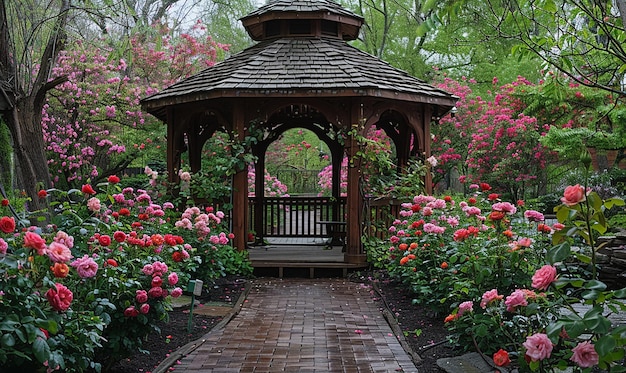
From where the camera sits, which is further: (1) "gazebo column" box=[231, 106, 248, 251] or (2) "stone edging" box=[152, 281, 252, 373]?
(1) "gazebo column" box=[231, 106, 248, 251]

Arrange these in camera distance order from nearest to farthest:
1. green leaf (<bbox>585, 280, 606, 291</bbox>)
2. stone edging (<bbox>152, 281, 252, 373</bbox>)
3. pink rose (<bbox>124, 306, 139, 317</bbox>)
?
green leaf (<bbox>585, 280, 606, 291</bbox>) → pink rose (<bbox>124, 306, 139, 317</bbox>) → stone edging (<bbox>152, 281, 252, 373</bbox>)

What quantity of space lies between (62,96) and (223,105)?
21.7ft

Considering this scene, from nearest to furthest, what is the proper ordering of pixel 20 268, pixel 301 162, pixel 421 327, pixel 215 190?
pixel 20 268 < pixel 421 327 < pixel 215 190 < pixel 301 162

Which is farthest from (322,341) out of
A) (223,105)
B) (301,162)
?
(301,162)

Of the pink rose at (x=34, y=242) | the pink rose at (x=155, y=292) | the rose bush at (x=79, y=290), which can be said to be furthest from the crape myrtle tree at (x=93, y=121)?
the pink rose at (x=34, y=242)

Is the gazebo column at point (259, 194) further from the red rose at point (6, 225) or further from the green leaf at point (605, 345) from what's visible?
the green leaf at point (605, 345)

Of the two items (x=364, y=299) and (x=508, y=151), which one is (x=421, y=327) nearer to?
(x=364, y=299)

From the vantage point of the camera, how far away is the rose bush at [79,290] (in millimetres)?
3096

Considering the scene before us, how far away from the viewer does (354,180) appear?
32.7ft

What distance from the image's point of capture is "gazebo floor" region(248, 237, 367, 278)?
1002cm

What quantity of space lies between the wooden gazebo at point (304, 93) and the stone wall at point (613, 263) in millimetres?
3267

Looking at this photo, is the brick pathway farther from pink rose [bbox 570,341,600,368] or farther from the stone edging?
pink rose [bbox 570,341,600,368]

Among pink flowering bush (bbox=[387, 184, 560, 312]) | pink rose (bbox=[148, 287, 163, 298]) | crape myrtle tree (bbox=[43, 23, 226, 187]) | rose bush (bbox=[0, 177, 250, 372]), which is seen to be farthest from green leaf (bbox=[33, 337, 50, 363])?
crape myrtle tree (bbox=[43, 23, 226, 187])

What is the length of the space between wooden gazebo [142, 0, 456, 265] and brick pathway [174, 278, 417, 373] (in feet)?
7.42
